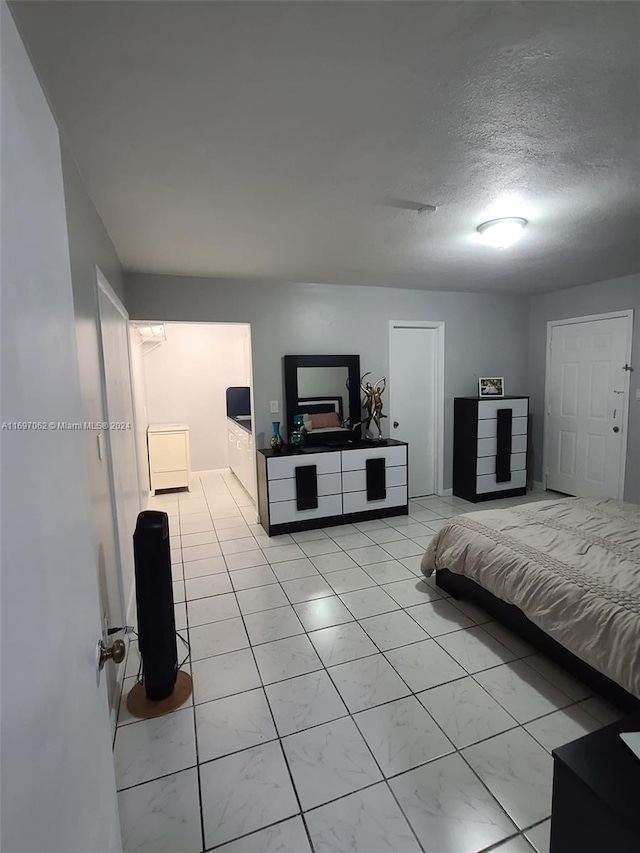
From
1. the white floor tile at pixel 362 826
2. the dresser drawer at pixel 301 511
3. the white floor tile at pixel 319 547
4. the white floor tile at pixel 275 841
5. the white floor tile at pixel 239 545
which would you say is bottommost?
the white floor tile at pixel 275 841

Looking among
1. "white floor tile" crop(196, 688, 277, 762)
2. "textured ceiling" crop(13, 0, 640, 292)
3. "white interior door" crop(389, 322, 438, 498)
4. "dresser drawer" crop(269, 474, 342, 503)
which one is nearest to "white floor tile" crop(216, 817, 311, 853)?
"white floor tile" crop(196, 688, 277, 762)

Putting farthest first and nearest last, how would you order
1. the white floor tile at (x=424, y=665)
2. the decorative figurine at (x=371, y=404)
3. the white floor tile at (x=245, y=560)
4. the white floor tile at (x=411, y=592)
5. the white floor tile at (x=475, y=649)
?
Answer: the decorative figurine at (x=371, y=404)
the white floor tile at (x=245, y=560)
the white floor tile at (x=411, y=592)
the white floor tile at (x=475, y=649)
the white floor tile at (x=424, y=665)

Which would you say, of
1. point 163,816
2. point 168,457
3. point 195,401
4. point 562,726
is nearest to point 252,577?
point 163,816

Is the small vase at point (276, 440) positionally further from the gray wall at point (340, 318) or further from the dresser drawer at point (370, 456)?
the dresser drawer at point (370, 456)

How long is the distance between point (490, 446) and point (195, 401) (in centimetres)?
415

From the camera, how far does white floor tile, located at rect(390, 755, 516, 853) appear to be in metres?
1.31

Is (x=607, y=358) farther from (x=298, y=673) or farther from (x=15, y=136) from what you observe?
(x=15, y=136)

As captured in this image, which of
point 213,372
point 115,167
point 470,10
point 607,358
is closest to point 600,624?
point 470,10

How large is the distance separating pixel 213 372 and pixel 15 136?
5629 millimetres

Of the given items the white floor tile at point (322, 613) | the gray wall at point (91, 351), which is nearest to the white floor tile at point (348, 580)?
the white floor tile at point (322, 613)

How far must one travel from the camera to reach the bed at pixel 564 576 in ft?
5.69

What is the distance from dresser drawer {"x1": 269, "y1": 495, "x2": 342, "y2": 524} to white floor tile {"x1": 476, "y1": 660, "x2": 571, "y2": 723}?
7.05 feet

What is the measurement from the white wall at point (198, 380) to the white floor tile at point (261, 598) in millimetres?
3493


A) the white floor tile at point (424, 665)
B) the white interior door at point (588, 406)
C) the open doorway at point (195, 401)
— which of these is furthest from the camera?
the open doorway at point (195, 401)
